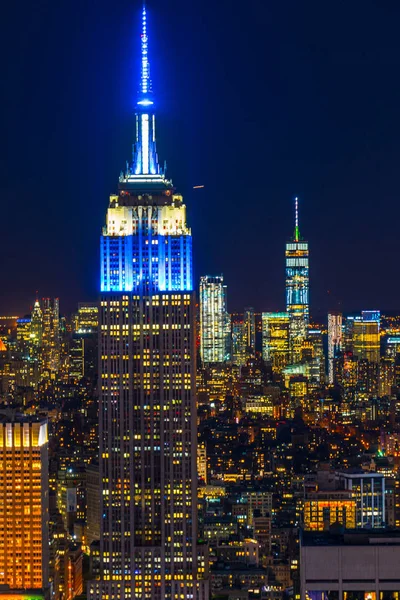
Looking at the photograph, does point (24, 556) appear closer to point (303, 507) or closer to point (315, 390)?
Result: point (303, 507)

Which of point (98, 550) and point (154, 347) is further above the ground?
point (154, 347)

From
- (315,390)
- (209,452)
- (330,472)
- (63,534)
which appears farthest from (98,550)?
(315,390)

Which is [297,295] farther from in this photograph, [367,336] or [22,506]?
[22,506]

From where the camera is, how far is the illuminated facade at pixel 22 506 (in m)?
31.6

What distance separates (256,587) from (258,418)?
26599 millimetres

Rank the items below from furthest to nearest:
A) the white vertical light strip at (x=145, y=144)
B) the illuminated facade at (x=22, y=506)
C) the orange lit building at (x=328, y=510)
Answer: the orange lit building at (x=328, y=510) → the illuminated facade at (x=22, y=506) → the white vertical light strip at (x=145, y=144)

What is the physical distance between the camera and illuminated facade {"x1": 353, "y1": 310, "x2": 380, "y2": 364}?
72375 mm

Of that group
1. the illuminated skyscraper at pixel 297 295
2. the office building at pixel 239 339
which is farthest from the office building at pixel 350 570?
the office building at pixel 239 339

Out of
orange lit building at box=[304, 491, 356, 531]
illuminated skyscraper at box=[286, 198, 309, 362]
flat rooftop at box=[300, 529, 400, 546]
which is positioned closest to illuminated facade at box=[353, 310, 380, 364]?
illuminated skyscraper at box=[286, 198, 309, 362]

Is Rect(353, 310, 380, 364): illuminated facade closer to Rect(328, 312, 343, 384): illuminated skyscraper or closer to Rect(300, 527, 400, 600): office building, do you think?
Rect(328, 312, 343, 384): illuminated skyscraper

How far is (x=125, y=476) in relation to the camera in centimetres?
2919

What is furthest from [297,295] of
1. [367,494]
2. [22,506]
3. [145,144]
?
[145,144]

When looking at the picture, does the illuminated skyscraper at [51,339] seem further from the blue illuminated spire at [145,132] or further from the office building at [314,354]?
the blue illuminated spire at [145,132]

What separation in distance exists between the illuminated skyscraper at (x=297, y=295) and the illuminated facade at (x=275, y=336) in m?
0.35
